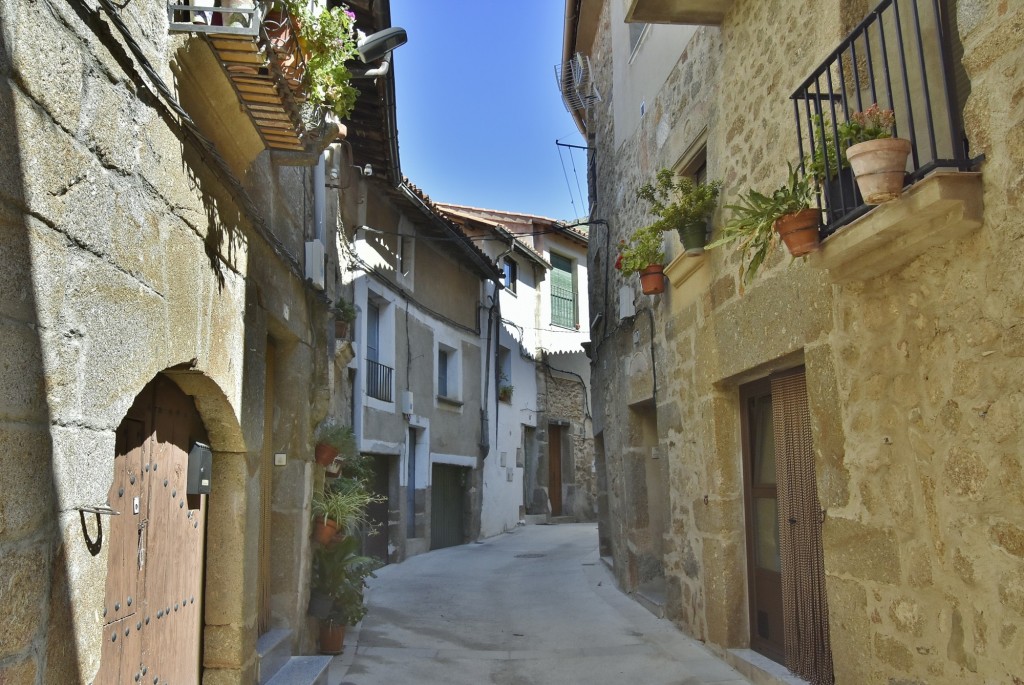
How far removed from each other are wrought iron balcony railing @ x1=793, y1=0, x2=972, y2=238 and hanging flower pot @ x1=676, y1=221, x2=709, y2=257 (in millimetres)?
1583

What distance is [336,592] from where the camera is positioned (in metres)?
6.22

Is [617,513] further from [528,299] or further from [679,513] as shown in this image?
[528,299]

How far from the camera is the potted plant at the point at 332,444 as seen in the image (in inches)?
259

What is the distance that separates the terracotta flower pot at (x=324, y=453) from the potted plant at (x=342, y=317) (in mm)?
1502

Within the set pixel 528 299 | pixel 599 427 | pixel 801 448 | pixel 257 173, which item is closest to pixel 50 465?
pixel 257 173

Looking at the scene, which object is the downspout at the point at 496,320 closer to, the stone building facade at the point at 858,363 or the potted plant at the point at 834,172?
the stone building facade at the point at 858,363

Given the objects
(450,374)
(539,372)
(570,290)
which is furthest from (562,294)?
(450,374)

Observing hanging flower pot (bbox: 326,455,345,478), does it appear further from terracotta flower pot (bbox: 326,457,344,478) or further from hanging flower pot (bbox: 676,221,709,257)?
hanging flower pot (bbox: 676,221,709,257)

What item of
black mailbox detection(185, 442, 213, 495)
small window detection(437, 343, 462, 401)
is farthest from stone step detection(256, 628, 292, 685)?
small window detection(437, 343, 462, 401)

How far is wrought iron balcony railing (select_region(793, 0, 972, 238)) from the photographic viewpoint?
315 centimetres

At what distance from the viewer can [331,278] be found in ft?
25.6

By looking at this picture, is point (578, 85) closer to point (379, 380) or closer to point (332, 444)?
point (379, 380)

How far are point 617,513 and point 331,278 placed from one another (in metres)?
4.04

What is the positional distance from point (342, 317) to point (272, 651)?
11.8ft
